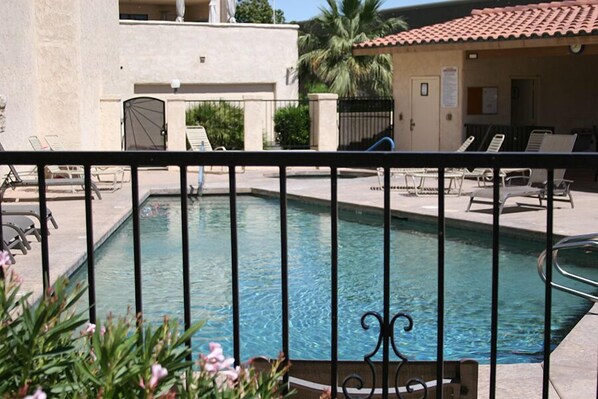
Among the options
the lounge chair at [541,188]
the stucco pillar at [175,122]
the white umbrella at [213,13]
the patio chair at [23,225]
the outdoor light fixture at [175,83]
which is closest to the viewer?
the patio chair at [23,225]

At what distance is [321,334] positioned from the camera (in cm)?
778

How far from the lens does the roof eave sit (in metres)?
17.4

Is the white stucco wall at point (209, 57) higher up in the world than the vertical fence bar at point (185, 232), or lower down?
higher up

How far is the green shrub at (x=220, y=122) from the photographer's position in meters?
27.8

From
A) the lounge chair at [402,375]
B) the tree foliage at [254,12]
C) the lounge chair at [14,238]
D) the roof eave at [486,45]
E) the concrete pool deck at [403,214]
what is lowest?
the concrete pool deck at [403,214]

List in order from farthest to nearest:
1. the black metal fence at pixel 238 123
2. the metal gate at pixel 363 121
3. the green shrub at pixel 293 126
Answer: the black metal fence at pixel 238 123, the green shrub at pixel 293 126, the metal gate at pixel 363 121

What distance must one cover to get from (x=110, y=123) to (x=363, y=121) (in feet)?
23.3

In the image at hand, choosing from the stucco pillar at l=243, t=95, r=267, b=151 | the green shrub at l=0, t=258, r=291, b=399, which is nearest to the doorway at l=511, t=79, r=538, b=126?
the stucco pillar at l=243, t=95, r=267, b=151

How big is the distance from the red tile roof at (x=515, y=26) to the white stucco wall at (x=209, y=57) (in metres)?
8.30

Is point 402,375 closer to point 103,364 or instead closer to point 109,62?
point 103,364

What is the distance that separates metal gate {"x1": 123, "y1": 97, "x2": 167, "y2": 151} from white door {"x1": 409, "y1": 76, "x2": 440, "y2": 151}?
692 cm

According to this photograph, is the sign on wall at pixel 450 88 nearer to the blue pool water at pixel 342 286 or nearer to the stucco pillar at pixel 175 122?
the stucco pillar at pixel 175 122

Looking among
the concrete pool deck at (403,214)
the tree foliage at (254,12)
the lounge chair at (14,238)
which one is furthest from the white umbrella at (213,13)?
the tree foliage at (254,12)

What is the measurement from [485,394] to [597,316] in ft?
8.32
